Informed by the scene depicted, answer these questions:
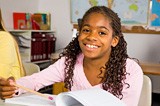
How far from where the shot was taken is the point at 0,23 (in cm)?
174

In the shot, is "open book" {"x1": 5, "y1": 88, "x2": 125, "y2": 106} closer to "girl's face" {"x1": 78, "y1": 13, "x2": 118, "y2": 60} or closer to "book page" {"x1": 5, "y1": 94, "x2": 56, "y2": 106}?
"book page" {"x1": 5, "y1": 94, "x2": 56, "y2": 106}

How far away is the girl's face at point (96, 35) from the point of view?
107 centimetres

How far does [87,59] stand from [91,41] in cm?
16

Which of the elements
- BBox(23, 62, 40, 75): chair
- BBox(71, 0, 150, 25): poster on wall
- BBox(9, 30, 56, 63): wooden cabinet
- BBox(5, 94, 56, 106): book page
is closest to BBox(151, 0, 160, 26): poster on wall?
BBox(71, 0, 150, 25): poster on wall

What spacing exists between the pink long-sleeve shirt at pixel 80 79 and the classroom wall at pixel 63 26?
201 centimetres

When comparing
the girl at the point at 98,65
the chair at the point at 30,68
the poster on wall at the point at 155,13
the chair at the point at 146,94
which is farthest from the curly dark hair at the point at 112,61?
the poster on wall at the point at 155,13

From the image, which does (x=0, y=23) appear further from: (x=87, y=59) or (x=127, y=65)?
(x=127, y=65)

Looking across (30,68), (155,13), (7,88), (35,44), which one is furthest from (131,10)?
(7,88)

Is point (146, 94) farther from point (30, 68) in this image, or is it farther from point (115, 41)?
point (30, 68)

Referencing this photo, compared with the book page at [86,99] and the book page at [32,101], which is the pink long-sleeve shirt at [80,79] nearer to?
the book page at [32,101]

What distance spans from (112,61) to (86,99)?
458 millimetres

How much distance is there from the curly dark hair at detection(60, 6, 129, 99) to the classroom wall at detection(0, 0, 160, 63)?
198 cm

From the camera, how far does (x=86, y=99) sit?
74 centimetres

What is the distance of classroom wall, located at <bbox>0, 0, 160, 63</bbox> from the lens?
310 centimetres
